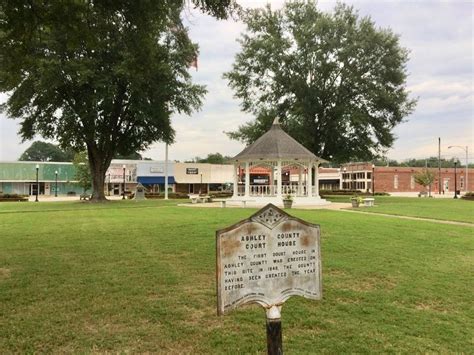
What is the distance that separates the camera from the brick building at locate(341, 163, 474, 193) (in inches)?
3211

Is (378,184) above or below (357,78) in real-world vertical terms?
below

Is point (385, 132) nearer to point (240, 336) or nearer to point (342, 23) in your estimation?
point (342, 23)

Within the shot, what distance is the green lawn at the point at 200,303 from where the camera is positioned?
505 centimetres

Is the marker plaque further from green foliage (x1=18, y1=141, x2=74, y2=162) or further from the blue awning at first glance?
green foliage (x1=18, y1=141, x2=74, y2=162)

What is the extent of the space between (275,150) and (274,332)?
91.0ft

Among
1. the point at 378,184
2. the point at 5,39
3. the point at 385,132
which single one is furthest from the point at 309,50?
the point at 378,184

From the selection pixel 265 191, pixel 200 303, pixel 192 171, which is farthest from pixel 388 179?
pixel 200 303

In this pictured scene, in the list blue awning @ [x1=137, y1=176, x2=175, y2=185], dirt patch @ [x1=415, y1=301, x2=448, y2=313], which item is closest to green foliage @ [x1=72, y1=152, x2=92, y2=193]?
blue awning @ [x1=137, y1=176, x2=175, y2=185]

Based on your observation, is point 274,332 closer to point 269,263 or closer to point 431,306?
point 269,263

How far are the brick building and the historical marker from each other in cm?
7745

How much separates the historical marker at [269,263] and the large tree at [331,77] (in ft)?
115

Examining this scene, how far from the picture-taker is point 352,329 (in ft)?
17.8

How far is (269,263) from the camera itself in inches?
155

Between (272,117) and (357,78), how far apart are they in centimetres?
805
